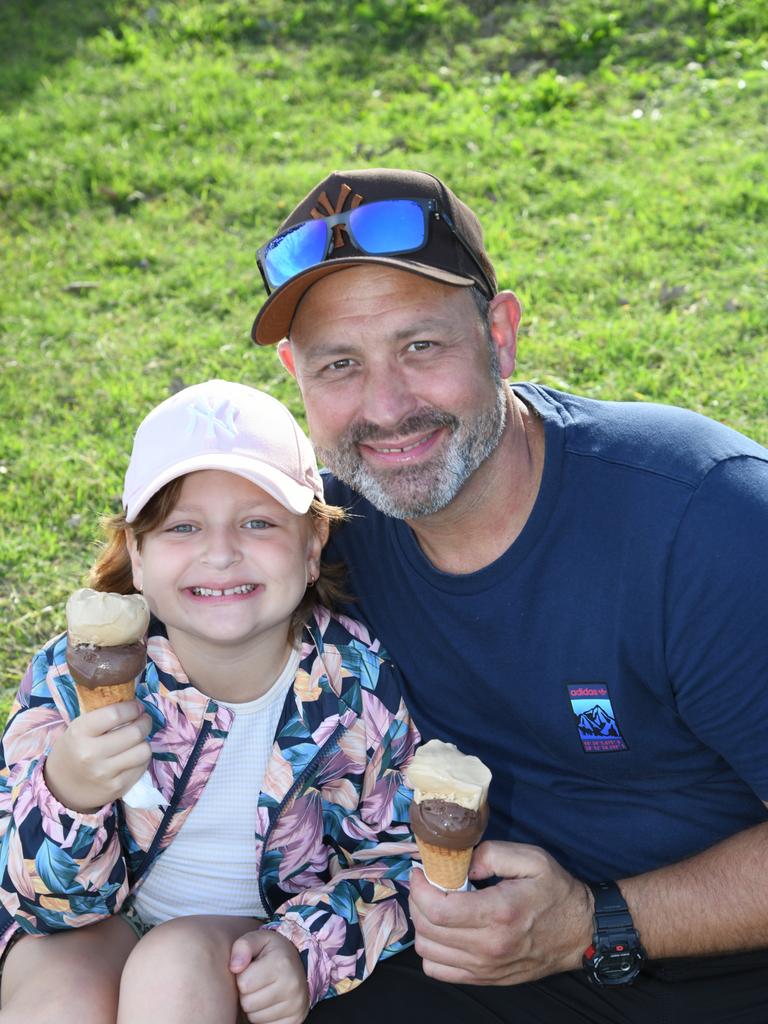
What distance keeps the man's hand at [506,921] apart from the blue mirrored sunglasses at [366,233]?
1494 mm

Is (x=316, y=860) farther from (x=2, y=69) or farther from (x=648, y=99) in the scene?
(x=2, y=69)

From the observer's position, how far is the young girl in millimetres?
2859

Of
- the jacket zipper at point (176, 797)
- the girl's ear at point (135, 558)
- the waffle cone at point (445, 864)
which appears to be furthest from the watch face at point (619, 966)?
the girl's ear at point (135, 558)

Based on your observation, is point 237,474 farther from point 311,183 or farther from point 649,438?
point 311,183

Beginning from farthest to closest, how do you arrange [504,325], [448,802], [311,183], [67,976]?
[311,183] → [504,325] → [67,976] → [448,802]

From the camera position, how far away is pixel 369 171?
3.27 meters

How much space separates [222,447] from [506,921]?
52.0 inches

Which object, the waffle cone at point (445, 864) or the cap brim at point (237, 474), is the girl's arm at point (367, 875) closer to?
the waffle cone at point (445, 864)

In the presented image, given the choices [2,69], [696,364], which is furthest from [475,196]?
[2,69]

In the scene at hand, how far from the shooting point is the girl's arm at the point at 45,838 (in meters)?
2.84

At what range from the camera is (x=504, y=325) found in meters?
3.36

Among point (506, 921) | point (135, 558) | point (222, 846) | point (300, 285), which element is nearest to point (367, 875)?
point (222, 846)

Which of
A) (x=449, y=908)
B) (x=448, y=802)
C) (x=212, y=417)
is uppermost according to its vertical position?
(x=212, y=417)

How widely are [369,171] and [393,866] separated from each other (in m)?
1.83
